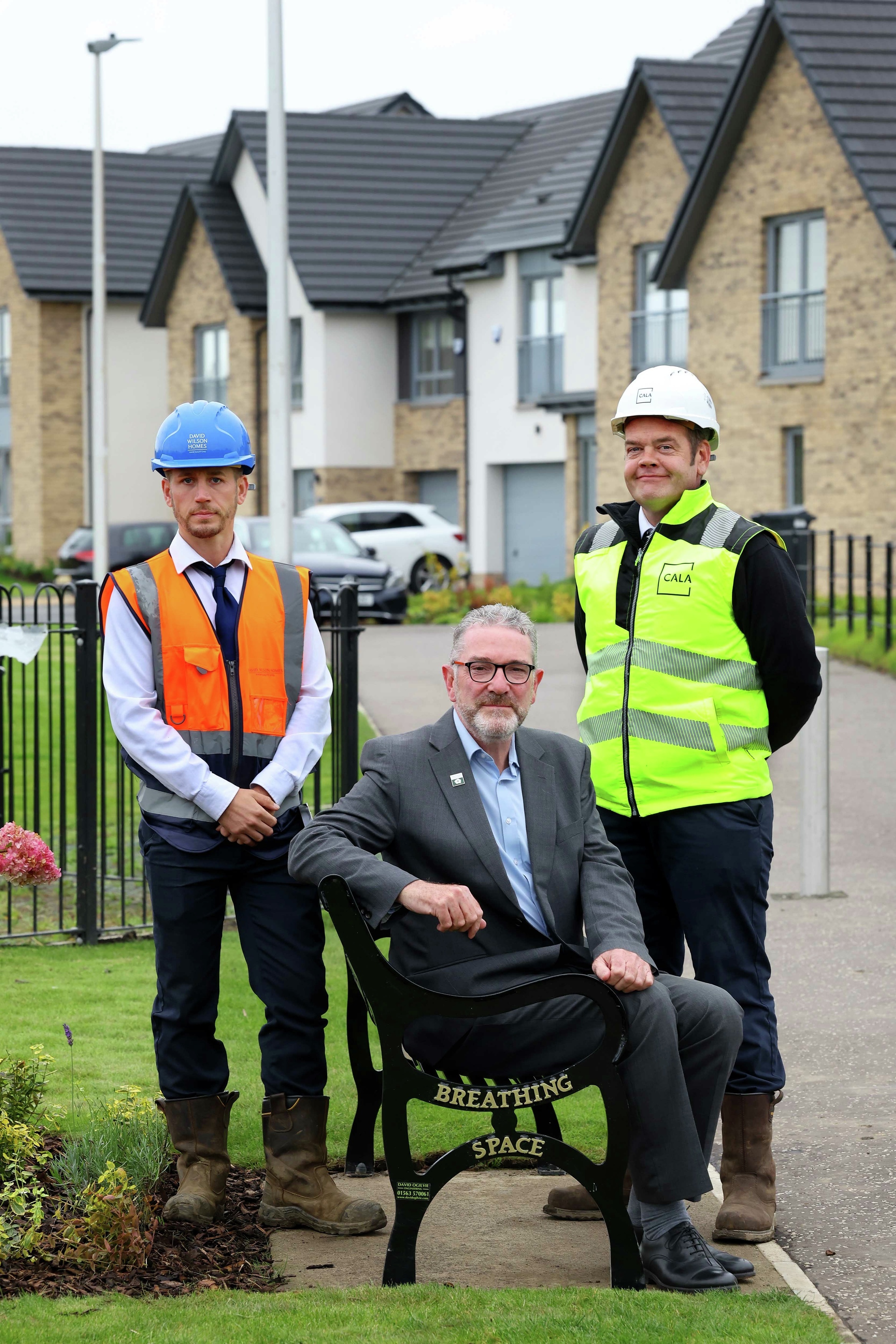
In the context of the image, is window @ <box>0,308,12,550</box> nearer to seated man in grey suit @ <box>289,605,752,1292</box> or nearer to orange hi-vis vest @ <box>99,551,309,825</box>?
orange hi-vis vest @ <box>99,551,309,825</box>

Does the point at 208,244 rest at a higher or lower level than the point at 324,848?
higher

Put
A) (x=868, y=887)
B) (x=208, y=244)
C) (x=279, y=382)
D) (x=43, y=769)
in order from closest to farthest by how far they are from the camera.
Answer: (x=868, y=887) → (x=43, y=769) → (x=279, y=382) → (x=208, y=244)

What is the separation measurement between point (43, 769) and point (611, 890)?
10209 mm

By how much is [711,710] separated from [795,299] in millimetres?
24163

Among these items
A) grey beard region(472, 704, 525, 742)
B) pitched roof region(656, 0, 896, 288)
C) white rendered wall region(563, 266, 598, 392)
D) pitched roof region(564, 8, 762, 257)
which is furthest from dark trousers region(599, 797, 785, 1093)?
white rendered wall region(563, 266, 598, 392)

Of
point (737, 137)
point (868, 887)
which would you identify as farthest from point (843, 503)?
point (868, 887)

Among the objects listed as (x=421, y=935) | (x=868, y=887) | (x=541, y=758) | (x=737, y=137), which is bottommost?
(x=868, y=887)

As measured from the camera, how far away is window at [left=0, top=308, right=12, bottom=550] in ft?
165

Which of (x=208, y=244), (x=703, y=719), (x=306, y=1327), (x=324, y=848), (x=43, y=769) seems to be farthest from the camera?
(x=208, y=244)

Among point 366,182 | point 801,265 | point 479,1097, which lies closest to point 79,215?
point 366,182

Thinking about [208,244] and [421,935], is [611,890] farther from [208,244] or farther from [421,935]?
[208,244]

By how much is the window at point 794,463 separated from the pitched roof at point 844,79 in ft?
12.4

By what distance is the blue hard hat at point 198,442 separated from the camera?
4.95m

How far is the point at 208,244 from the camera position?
146 feet
